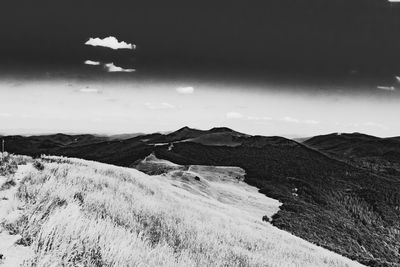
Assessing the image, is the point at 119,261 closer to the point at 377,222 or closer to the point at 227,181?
the point at 227,181

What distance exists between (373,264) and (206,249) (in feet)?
105

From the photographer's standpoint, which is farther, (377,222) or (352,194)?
(352,194)

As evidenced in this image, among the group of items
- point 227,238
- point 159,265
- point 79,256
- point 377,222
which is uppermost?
point 79,256

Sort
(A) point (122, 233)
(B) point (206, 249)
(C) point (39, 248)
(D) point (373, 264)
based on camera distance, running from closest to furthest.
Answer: (C) point (39, 248) < (A) point (122, 233) < (B) point (206, 249) < (D) point (373, 264)

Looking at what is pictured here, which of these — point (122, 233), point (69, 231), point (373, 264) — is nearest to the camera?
point (69, 231)

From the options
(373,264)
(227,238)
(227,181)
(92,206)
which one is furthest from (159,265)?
(227,181)

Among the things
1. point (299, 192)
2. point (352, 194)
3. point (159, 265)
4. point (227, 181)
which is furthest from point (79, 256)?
point (352, 194)

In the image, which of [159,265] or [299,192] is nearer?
[159,265]

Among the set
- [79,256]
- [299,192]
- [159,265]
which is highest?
[79,256]

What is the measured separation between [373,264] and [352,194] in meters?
177

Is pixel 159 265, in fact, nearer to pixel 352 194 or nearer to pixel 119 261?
pixel 119 261

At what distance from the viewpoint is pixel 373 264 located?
35.3 metres

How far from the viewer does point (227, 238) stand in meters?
13.5

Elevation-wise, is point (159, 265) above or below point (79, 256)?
below
